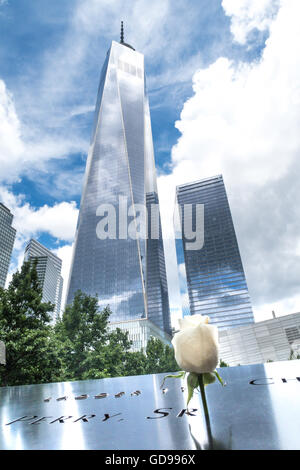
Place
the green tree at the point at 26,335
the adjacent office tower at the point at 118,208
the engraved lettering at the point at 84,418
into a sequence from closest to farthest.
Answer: the engraved lettering at the point at 84,418, the green tree at the point at 26,335, the adjacent office tower at the point at 118,208

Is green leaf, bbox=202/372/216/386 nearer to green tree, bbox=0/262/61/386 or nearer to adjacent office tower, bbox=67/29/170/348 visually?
green tree, bbox=0/262/61/386

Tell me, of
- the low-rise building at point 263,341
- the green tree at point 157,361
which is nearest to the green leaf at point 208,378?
the green tree at point 157,361

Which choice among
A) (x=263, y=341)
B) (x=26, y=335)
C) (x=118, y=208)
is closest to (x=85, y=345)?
(x=26, y=335)

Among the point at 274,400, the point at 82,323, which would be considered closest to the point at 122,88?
Answer: the point at 82,323

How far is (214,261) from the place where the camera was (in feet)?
445

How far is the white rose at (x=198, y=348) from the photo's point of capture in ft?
3.79

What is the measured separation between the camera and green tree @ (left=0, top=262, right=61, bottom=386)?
12.0 meters

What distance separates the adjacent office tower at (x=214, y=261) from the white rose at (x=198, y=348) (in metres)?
129

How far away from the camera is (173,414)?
1.75 metres

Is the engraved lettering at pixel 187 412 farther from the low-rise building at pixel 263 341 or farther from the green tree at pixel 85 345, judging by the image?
the low-rise building at pixel 263 341

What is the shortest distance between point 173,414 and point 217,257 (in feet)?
455

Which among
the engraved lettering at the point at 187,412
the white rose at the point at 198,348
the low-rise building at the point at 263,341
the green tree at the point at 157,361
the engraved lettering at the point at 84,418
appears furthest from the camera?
the low-rise building at the point at 263,341

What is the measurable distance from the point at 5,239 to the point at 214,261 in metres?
100
